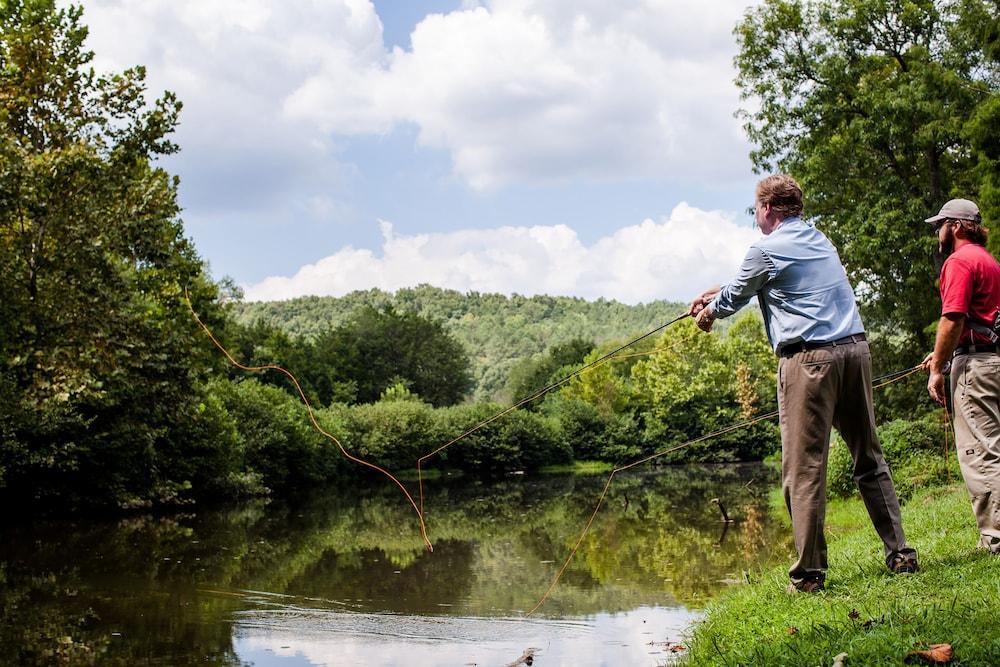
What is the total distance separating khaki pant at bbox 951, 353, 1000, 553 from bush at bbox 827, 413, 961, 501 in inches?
430

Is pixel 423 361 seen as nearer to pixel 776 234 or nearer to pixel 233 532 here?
pixel 233 532

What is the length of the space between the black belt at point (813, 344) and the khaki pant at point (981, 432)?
1070 millimetres

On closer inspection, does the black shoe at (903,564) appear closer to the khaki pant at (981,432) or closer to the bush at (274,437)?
the khaki pant at (981,432)

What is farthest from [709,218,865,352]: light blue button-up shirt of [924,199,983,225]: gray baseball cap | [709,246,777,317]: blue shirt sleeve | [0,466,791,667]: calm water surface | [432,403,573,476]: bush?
[432,403,573,476]: bush

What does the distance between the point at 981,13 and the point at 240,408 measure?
27.1 metres

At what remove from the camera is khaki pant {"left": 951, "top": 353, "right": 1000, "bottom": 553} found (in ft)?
19.3

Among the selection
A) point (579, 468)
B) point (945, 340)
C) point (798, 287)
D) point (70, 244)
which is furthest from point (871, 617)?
point (579, 468)

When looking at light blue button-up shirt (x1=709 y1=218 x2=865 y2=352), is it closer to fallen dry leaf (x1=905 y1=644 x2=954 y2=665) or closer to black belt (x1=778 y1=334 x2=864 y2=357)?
black belt (x1=778 y1=334 x2=864 y2=357)

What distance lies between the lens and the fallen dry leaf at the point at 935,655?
3.88m

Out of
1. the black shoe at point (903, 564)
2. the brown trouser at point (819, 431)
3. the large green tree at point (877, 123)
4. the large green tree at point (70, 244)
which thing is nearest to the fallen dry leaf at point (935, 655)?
the brown trouser at point (819, 431)

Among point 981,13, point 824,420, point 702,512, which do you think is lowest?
point 702,512

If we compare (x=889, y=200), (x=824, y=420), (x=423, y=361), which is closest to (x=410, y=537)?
(x=889, y=200)

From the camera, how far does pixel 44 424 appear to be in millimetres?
20875

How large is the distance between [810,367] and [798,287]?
1.62 feet
